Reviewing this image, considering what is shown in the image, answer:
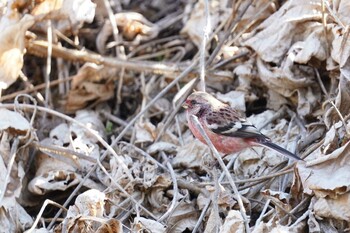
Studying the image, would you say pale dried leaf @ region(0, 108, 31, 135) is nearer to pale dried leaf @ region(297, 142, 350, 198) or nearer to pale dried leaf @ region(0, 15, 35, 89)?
pale dried leaf @ region(0, 15, 35, 89)

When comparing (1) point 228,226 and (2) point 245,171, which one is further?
(2) point 245,171

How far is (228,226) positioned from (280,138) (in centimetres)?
133

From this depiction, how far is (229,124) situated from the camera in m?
4.73

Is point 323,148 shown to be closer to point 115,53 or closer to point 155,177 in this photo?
point 155,177

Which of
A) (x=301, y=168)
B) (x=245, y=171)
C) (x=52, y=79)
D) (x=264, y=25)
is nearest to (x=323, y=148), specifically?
(x=301, y=168)

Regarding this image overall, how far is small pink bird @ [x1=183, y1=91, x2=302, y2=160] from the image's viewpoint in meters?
4.55

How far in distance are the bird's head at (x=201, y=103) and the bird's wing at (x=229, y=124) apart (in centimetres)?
5

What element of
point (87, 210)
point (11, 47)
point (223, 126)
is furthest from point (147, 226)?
point (11, 47)

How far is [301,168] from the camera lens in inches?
157

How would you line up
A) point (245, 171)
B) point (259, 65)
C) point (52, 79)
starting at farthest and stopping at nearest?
point (52, 79) < point (259, 65) < point (245, 171)

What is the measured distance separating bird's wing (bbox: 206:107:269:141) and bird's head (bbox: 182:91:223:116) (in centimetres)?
5

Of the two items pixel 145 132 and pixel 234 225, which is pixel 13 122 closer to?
pixel 145 132

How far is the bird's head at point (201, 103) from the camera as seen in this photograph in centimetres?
483

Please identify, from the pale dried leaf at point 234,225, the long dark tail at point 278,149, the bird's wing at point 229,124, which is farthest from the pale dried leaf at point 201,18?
the pale dried leaf at point 234,225
